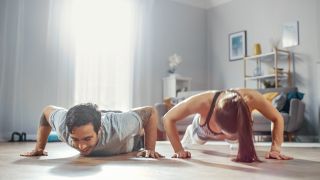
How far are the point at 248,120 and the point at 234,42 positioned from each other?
4876mm

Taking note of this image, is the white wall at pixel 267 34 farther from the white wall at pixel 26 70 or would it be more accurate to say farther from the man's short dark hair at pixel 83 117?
the man's short dark hair at pixel 83 117

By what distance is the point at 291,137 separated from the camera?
15.3 ft

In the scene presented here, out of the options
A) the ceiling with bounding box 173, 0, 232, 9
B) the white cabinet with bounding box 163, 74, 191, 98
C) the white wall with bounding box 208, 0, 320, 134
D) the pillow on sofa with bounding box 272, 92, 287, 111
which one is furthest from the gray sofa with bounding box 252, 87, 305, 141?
the ceiling with bounding box 173, 0, 232, 9

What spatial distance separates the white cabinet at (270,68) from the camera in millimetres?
5297

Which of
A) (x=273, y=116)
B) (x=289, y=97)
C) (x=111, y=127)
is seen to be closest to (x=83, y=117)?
(x=111, y=127)

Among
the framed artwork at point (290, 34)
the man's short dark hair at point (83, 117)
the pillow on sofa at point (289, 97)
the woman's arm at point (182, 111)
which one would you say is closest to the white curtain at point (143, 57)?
the framed artwork at point (290, 34)

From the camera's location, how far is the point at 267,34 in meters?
5.78

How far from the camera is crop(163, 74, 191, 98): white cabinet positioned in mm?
5965

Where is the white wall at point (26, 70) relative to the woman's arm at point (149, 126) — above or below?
above

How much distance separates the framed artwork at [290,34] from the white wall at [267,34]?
0.06 meters

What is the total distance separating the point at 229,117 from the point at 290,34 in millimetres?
4232

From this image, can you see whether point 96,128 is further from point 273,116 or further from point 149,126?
point 273,116

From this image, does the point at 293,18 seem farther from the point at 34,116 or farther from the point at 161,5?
the point at 34,116

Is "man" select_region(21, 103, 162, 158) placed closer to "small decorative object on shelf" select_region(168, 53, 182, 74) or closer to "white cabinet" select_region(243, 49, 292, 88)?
"white cabinet" select_region(243, 49, 292, 88)
